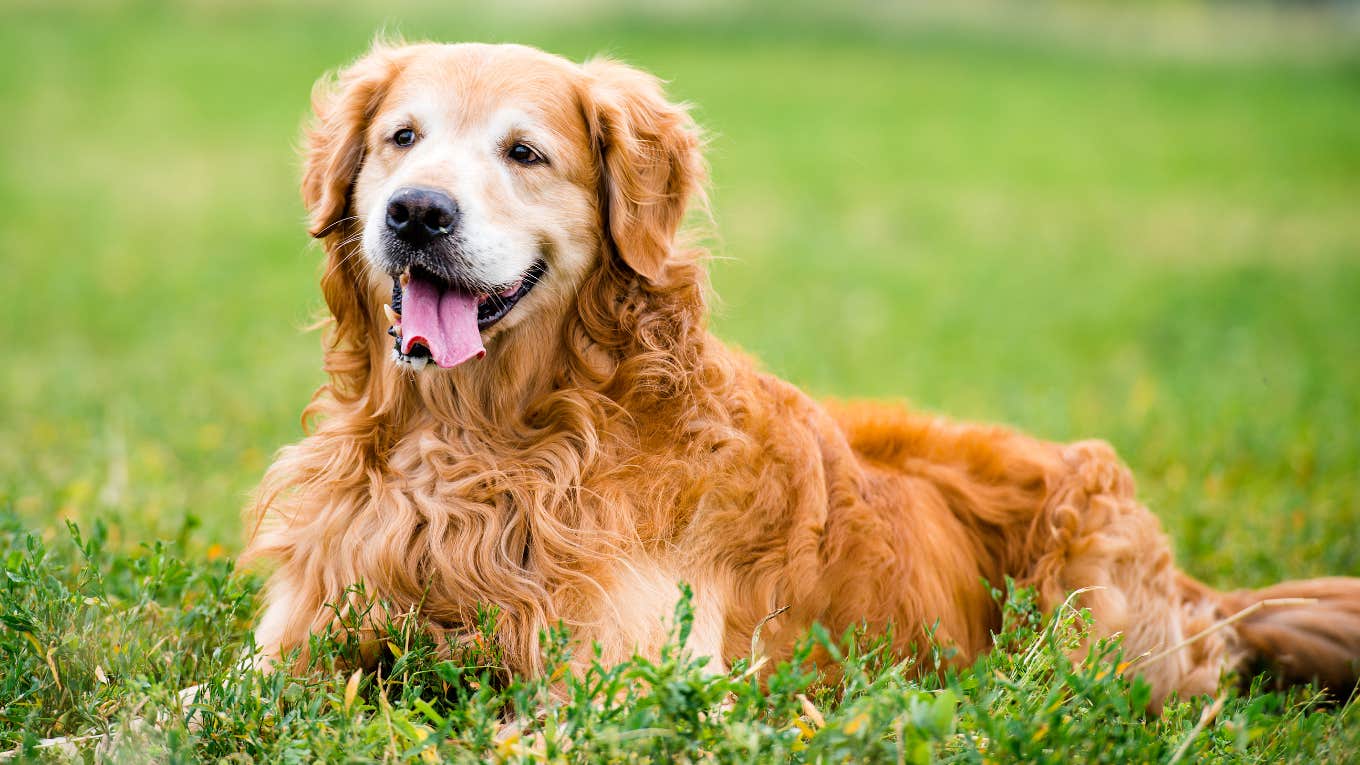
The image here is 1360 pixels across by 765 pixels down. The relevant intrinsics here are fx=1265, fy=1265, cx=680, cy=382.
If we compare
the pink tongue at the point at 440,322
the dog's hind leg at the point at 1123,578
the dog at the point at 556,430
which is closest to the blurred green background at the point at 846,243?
the dog at the point at 556,430

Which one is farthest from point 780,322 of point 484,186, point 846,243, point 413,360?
point 413,360

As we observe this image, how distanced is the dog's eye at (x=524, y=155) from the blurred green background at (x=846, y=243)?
2.98 feet

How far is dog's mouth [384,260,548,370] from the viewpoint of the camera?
349 centimetres

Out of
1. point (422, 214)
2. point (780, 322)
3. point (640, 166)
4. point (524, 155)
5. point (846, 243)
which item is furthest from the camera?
point (846, 243)

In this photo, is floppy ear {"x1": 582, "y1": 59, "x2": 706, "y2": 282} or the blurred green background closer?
floppy ear {"x1": 582, "y1": 59, "x2": 706, "y2": 282}

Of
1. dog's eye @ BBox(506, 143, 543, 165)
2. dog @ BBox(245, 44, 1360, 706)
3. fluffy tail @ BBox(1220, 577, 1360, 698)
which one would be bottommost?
fluffy tail @ BBox(1220, 577, 1360, 698)

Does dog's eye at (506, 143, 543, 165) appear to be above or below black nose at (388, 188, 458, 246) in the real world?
above

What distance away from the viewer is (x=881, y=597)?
12.6 ft

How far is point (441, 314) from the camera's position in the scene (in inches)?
141

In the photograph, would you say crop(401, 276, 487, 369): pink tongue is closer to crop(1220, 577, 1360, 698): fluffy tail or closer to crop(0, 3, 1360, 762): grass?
crop(0, 3, 1360, 762): grass

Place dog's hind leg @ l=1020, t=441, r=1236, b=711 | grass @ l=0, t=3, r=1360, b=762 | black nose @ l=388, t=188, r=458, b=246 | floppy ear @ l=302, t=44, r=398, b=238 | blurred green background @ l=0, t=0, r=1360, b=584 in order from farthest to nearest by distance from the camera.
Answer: blurred green background @ l=0, t=0, r=1360, b=584, dog's hind leg @ l=1020, t=441, r=1236, b=711, floppy ear @ l=302, t=44, r=398, b=238, black nose @ l=388, t=188, r=458, b=246, grass @ l=0, t=3, r=1360, b=762

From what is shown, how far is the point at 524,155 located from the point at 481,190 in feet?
0.72

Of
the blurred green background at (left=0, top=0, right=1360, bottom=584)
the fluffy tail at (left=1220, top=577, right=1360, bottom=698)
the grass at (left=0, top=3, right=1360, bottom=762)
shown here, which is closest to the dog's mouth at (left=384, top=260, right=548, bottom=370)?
the grass at (left=0, top=3, right=1360, bottom=762)

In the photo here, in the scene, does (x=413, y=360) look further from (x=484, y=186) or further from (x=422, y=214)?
(x=484, y=186)
